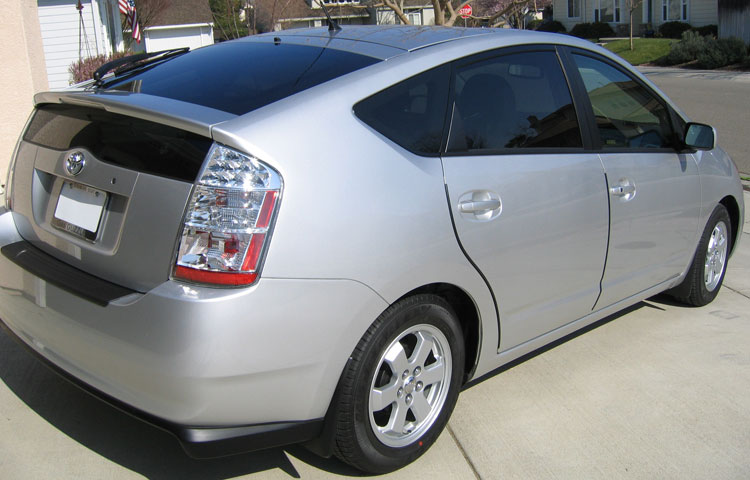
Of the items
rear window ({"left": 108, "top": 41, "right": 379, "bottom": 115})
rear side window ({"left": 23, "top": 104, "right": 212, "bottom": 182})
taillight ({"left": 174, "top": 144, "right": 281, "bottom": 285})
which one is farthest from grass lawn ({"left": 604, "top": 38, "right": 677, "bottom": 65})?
taillight ({"left": 174, "top": 144, "right": 281, "bottom": 285})

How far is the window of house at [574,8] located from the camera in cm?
5017

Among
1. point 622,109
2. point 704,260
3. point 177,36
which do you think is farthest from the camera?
point 177,36

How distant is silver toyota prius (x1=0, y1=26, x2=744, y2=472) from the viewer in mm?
2500

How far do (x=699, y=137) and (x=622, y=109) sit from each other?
542 millimetres

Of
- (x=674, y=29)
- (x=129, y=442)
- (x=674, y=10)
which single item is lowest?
(x=129, y=442)

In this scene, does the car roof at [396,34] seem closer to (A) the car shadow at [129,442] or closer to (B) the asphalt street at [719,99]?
(A) the car shadow at [129,442]

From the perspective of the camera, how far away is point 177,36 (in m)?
38.0

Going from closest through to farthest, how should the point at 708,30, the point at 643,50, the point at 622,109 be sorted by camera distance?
1. the point at 622,109
2. the point at 643,50
3. the point at 708,30

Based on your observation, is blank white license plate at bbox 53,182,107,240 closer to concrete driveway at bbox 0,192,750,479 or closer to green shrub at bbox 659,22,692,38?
concrete driveway at bbox 0,192,750,479

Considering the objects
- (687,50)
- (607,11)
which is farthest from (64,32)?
(607,11)

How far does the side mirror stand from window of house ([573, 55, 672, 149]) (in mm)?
104

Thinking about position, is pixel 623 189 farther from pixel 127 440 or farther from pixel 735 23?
pixel 735 23

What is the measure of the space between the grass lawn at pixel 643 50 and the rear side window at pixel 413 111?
33351mm

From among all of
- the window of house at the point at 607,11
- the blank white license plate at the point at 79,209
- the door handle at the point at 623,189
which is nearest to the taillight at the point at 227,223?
the blank white license plate at the point at 79,209
